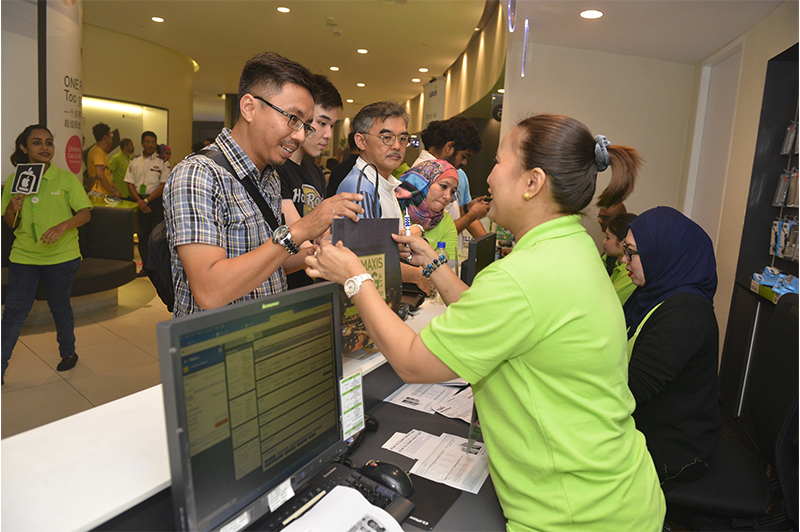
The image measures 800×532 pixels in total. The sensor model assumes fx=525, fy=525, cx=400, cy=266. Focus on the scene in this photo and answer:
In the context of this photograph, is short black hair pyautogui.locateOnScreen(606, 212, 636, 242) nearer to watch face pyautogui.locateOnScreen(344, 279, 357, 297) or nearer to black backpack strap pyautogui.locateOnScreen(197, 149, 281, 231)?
black backpack strap pyautogui.locateOnScreen(197, 149, 281, 231)

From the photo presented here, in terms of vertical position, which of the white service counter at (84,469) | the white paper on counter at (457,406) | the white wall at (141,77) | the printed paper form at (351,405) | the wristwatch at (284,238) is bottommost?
the white paper on counter at (457,406)

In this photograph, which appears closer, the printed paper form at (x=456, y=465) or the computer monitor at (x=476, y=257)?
the printed paper form at (x=456, y=465)

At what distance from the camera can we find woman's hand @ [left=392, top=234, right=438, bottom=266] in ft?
5.21

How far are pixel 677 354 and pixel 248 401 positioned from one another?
1.51m

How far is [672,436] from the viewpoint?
6.29 ft

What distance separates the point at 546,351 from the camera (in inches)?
40.9

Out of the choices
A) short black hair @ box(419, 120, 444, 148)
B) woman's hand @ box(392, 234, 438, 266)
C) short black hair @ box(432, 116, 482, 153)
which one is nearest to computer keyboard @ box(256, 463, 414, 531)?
woman's hand @ box(392, 234, 438, 266)

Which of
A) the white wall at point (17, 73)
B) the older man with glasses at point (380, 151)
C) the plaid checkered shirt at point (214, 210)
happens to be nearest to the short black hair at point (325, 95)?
the older man with glasses at point (380, 151)

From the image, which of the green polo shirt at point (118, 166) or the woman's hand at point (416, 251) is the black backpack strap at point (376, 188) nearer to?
the woman's hand at point (416, 251)

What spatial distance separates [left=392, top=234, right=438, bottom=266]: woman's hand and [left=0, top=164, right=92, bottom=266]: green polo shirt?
135 inches

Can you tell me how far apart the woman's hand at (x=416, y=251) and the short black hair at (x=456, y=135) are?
258 cm

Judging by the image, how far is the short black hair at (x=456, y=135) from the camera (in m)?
4.02

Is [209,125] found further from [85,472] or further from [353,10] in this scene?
[85,472]

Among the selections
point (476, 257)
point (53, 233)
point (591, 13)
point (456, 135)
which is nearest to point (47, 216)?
point (53, 233)
